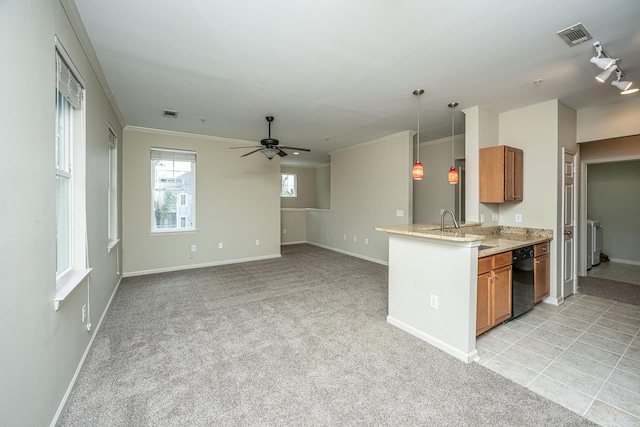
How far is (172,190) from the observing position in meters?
5.45

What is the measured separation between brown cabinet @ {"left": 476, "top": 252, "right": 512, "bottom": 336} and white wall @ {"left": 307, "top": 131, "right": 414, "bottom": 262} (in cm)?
256

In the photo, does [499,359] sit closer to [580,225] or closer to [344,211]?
[580,225]

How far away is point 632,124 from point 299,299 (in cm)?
499

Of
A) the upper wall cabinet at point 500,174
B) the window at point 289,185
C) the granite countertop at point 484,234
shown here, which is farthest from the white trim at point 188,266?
the upper wall cabinet at point 500,174

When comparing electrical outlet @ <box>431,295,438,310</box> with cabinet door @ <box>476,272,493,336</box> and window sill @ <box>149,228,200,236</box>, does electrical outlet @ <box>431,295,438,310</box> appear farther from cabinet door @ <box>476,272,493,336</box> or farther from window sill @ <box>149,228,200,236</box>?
window sill @ <box>149,228,200,236</box>

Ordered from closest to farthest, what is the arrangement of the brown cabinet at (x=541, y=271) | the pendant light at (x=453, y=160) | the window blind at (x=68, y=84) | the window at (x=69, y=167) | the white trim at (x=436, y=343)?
the window blind at (x=68, y=84) → the window at (x=69, y=167) → the white trim at (x=436, y=343) → the brown cabinet at (x=541, y=271) → the pendant light at (x=453, y=160)

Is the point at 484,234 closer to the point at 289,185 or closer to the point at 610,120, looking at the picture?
the point at 610,120

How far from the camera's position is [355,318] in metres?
3.22

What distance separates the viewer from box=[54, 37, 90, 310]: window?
82.9 inches

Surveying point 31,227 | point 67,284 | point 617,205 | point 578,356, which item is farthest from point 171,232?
point 617,205

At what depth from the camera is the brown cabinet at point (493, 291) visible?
264 centimetres

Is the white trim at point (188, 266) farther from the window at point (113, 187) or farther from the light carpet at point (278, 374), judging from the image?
the light carpet at point (278, 374)

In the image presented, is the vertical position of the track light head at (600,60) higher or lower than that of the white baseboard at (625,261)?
higher

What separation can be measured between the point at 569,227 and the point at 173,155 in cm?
679
